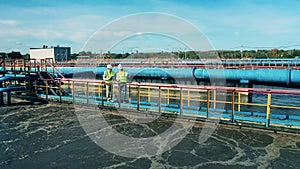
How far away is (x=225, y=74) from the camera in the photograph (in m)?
20.5

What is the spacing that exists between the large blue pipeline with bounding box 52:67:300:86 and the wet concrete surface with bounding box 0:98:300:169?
11945 millimetres

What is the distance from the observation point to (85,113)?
9656 mm

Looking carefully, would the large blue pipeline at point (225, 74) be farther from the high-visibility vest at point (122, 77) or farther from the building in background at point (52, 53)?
the building in background at point (52, 53)

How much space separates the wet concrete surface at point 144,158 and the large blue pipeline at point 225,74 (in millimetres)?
11945

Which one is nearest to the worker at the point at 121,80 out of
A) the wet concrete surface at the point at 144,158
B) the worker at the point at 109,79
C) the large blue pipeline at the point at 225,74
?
the worker at the point at 109,79

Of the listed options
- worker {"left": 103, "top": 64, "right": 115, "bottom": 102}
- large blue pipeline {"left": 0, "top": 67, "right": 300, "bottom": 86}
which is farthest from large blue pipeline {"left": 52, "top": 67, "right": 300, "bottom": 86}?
worker {"left": 103, "top": 64, "right": 115, "bottom": 102}

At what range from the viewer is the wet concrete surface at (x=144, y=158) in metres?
5.31

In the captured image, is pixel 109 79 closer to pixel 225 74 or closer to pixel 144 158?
pixel 144 158

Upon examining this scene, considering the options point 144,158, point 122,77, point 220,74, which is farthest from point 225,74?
point 144,158

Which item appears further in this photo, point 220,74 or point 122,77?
point 220,74

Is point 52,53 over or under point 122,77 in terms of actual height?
over

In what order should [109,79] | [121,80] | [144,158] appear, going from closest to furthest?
1. [144,158]
2. [121,80]
3. [109,79]

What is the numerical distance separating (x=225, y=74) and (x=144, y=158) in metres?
16.4

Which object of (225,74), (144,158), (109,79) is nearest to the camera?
(144,158)
